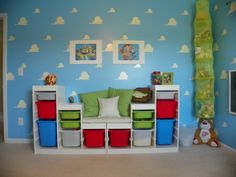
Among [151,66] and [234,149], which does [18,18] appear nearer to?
[151,66]

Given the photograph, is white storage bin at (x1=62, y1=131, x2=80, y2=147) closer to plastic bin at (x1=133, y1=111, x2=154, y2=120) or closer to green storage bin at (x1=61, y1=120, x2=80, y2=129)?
green storage bin at (x1=61, y1=120, x2=80, y2=129)

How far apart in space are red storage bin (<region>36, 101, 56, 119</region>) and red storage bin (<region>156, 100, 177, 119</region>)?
140 cm

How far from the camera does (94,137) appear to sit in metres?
2.64

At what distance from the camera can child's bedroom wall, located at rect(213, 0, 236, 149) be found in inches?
105

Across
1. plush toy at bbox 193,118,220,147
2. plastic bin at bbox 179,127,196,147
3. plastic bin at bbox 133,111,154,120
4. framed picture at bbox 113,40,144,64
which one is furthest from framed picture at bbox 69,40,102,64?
plush toy at bbox 193,118,220,147

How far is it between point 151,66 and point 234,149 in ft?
5.31

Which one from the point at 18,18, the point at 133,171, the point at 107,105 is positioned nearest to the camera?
the point at 133,171

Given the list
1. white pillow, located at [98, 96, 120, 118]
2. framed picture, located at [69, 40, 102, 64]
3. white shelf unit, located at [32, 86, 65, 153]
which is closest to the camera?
white shelf unit, located at [32, 86, 65, 153]

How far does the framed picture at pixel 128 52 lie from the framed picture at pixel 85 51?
10.0 inches

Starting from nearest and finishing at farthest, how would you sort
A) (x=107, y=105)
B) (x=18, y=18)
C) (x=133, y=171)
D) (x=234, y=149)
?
(x=133, y=171) < (x=234, y=149) < (x=107, y=105) < (x=18, y=18)

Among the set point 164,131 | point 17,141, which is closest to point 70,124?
point 17,141

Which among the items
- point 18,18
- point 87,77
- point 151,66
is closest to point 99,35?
point 87,77

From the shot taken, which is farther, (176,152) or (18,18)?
(18,18)

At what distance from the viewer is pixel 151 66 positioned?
3125 mm
